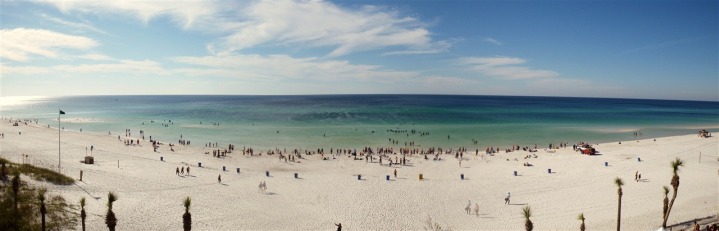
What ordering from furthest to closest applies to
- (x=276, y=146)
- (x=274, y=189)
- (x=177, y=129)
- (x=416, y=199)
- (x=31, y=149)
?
(x=177, y=129) < (x=276, y=146) < (x=31, y=149) < (x=274, y=189) < (x=416, y=199)

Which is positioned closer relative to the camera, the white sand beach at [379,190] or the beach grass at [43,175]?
the white sand beach at [379,190]

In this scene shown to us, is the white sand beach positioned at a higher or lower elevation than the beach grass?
lower

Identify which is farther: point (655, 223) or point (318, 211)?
point (318, 211)

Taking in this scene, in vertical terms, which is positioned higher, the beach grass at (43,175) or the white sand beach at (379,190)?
the beach grass at (43,175)

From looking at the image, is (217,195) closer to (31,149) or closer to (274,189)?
(274,189)

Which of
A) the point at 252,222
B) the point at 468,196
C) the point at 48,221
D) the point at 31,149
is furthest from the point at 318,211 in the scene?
the point at 31,149

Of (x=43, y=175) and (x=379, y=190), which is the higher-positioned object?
(x=43, y=175)

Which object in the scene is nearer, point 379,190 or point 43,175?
point 43,175

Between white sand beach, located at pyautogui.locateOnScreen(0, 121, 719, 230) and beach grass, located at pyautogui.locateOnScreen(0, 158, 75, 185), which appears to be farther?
beach grass, located at pyautogui.locateOnScreen(0, 158, 75, 185)
